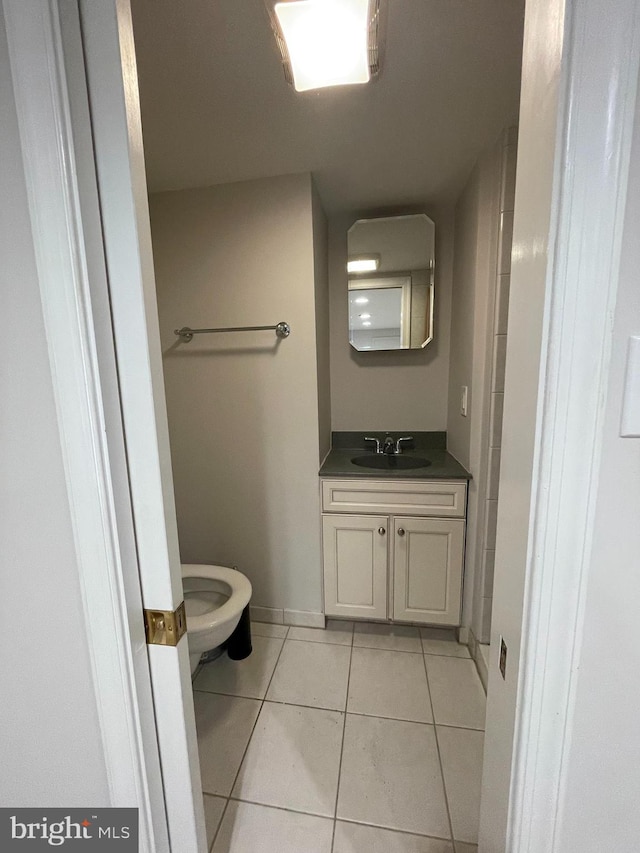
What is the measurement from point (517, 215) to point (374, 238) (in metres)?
1.52

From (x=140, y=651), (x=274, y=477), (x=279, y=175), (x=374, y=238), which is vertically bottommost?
(x=274, y=477)

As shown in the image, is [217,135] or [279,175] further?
[279,175]

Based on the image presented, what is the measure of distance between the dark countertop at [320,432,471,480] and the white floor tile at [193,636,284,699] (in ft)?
3.05

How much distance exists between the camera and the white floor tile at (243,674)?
1443 millimetres

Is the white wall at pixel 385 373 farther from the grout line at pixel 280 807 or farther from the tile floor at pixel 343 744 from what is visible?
the grout line at pixel 280 807

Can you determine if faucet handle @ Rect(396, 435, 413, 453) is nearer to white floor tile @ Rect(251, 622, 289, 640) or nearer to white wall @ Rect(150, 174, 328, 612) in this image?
white wall @ Rect(150, 174, 328, 612)

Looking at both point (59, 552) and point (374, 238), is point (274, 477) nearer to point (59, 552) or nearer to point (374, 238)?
point (59, 552)

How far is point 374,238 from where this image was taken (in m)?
1.83

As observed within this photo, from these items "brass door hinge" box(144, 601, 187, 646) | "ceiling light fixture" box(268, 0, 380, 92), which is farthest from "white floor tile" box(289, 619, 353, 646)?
"ceiling light fixture" box(268, 0, 380, 92)

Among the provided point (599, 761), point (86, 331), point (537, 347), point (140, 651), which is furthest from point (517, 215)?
point (140, 651)

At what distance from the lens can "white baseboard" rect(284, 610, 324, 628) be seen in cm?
178

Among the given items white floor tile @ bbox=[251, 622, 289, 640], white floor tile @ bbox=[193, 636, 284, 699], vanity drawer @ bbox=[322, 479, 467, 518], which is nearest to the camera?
white floor tile @ bbox=[193, 636, 284, 699]

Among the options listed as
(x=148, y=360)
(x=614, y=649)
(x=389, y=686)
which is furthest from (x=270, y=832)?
(x=148, y=360)

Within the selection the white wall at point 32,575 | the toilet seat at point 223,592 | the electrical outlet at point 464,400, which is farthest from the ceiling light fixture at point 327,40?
the toilet seat at point 223,592
